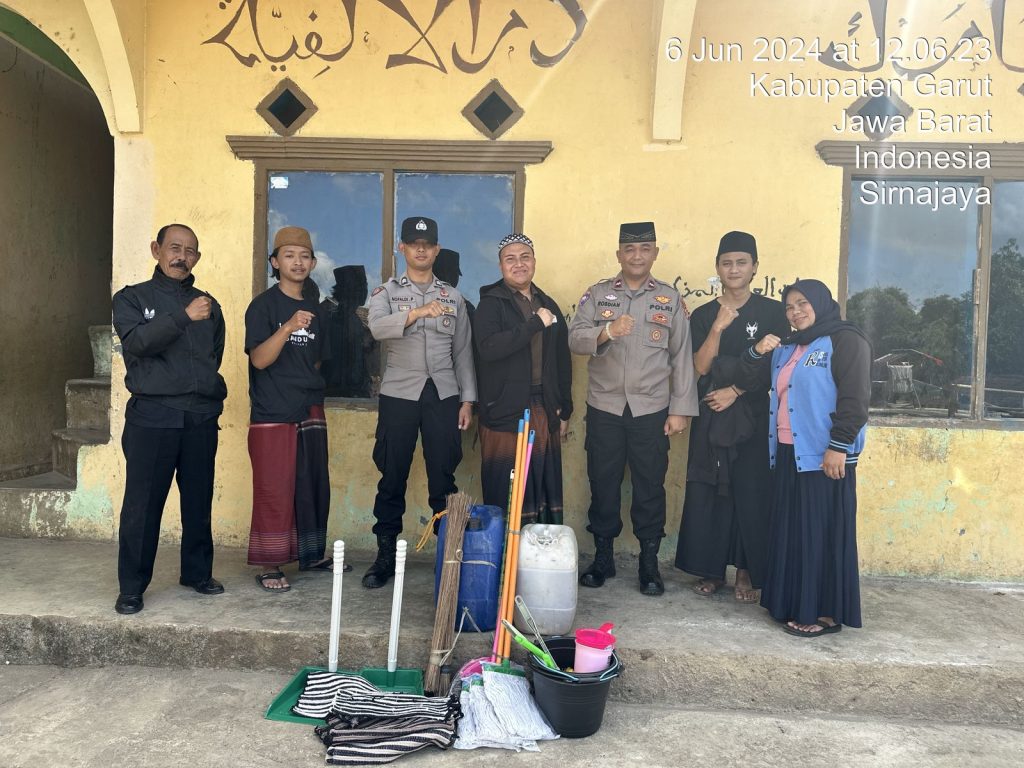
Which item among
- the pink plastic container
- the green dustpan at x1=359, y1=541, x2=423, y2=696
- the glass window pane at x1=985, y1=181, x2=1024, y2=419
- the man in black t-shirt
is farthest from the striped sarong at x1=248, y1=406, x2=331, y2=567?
the glass window pane at x1=985, y1=181, x2=1024, y2=419

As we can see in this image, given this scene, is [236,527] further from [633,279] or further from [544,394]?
[633,279]

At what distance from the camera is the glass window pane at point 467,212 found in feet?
15.4

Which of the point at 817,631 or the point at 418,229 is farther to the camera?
the point at 418,229

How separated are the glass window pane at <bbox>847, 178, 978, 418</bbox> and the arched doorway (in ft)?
16.7

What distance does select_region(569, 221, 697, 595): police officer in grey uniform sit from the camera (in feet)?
13.0

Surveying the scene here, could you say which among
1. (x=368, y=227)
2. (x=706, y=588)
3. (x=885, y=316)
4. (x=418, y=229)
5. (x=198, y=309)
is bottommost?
(x=706, y=588)

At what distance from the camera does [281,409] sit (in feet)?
12.8

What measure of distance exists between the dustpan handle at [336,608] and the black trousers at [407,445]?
817 millimetres

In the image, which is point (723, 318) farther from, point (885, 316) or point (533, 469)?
point (885, 316)

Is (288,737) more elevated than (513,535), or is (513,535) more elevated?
(513,535)

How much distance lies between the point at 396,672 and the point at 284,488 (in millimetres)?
1226

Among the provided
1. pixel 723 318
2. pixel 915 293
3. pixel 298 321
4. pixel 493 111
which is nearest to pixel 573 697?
pixel 723 318

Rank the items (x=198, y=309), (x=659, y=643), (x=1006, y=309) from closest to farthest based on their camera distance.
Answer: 1. (x=659, y=643)
2. (x=198, y=309)
3. (x=1006, y=309)

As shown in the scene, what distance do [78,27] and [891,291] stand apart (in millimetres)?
5436
